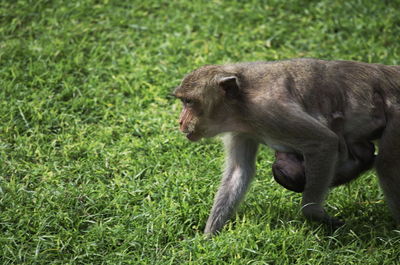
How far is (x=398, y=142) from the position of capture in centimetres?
520

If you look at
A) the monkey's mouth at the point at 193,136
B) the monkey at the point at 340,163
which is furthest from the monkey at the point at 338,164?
the monkey's mouth at the point at 193,136

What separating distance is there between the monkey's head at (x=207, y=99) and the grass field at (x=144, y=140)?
808mm

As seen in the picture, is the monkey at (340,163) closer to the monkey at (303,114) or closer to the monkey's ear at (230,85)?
the monkey at (303,114)

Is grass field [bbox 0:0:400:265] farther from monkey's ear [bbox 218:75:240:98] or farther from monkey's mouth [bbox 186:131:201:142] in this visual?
monkey's ear [bbox 218:75:240:98]

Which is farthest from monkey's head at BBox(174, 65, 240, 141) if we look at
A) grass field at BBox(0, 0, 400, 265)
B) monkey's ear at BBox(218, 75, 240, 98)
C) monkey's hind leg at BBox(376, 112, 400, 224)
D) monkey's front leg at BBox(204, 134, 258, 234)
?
monkey's hind leg at BBox(376, 112, 400, 224)

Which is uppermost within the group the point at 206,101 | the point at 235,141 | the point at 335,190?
the point at 206,101

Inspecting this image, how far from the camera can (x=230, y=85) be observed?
17.2 feet

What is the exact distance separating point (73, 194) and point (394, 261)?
9.57 feet

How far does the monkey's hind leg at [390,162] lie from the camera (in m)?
5.21

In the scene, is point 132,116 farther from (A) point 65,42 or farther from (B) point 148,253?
(B) point 148,253

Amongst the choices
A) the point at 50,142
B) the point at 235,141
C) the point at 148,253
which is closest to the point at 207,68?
the point at 235,141

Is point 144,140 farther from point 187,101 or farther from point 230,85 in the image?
point 230,85

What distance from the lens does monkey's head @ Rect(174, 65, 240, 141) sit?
5.26m

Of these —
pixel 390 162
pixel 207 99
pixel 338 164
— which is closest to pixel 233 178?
pixel 207 99
